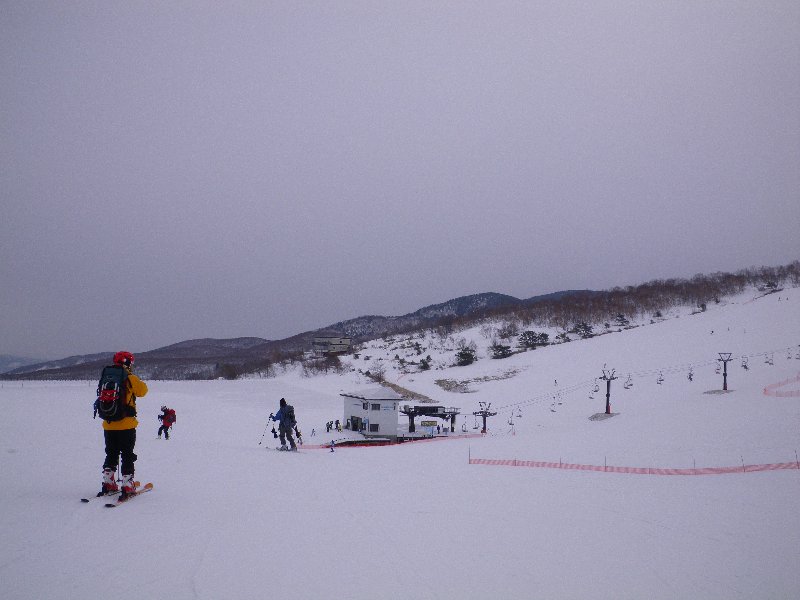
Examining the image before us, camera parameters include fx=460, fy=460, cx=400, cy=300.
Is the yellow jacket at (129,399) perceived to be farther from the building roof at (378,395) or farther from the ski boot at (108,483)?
the building roof at (378,395)

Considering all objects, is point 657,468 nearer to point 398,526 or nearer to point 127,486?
point 398,526

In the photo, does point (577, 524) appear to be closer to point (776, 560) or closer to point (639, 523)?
point (639, 523)

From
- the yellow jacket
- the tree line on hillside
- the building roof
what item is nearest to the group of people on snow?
the yellow jacket

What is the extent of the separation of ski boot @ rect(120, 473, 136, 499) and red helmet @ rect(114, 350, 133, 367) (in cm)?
162

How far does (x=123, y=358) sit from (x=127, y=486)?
184 centimetres

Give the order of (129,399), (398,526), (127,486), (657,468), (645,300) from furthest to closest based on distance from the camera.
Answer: (645,300), (657,468), (129,399), (127,486), (398,526)

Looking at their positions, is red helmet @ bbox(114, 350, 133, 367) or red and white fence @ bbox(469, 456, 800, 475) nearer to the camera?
red helmet @ bbox(114, 350, 133, 367)

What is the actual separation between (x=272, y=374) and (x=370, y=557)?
92.3 metres

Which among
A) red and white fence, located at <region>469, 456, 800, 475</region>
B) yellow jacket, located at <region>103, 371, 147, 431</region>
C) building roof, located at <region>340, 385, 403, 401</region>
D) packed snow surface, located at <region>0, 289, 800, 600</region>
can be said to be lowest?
building roof, located at <region>340, 385, 403, 401</region>

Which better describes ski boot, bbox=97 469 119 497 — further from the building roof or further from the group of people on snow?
the building roof

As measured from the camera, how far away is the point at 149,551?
4.68m

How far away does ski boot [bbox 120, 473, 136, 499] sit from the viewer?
6483mm

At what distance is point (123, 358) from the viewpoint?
6.95 metres

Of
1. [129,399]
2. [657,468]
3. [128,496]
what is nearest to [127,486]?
[128,496]
